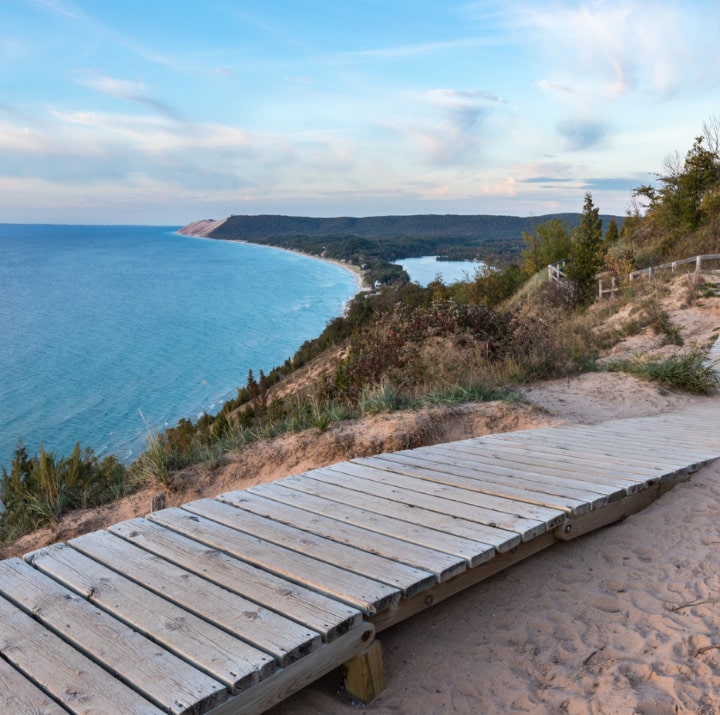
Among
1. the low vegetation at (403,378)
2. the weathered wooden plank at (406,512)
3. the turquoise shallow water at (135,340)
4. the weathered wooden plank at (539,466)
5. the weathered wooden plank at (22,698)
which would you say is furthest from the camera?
the turquoise shallow water at (135,340)

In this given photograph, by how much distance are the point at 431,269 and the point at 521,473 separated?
108571 millimetres

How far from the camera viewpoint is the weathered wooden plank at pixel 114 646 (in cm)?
203

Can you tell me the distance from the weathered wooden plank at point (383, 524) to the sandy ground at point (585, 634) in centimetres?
40

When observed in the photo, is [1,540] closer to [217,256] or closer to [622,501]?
[622,501]

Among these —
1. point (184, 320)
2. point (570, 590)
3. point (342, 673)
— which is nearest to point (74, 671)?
point (342, 673)

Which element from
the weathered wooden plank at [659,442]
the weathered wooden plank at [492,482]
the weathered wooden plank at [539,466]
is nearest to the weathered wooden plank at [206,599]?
the weathered wooden plank at [492,482]

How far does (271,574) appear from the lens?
2.84 m

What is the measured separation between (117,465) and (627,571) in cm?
605

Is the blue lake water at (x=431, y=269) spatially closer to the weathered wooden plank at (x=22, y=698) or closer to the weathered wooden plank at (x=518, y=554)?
the weathered wooden plank at (x=518, y=554)

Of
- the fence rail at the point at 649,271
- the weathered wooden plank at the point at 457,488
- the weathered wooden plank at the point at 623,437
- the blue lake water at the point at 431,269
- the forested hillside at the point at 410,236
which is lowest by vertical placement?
the blue lake water at the point at 431,269

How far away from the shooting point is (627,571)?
3.47m

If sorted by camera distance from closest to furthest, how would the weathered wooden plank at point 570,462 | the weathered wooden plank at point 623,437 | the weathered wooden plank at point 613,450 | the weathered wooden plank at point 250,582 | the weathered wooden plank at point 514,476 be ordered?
1. the weathered wooden plank at point 250,582
2. the weathered wooden plank at point 514,476
3. the weathered wooden plank at point 570,462
4. the weathered wooden plank at point 613,450
5. the weathered wooden plank at point 623,437

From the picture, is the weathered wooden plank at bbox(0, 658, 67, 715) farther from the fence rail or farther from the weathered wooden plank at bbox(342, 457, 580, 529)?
the fence rail

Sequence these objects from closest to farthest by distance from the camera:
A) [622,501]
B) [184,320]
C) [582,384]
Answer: [622,501] < [582,384] < [184,320]
